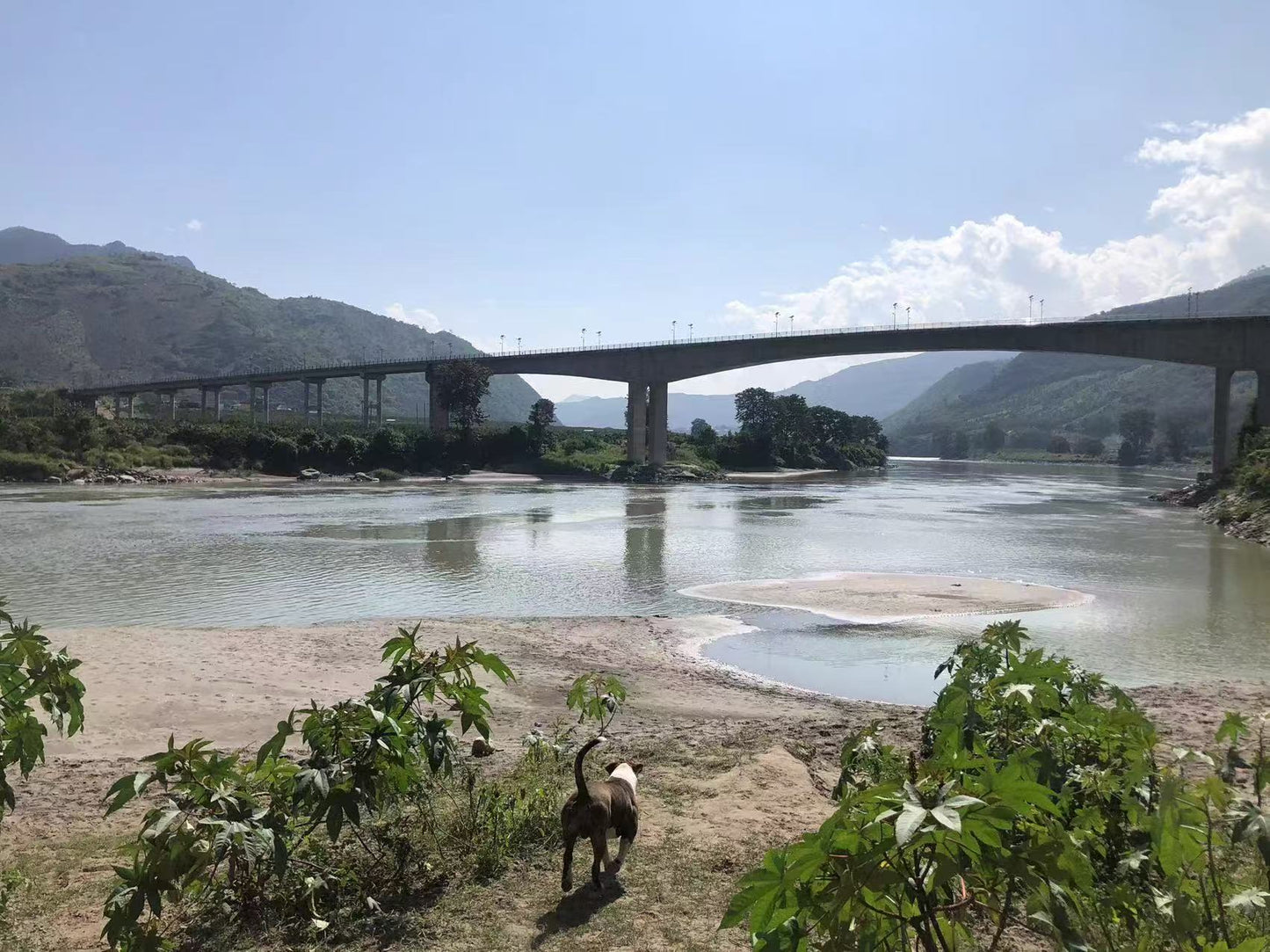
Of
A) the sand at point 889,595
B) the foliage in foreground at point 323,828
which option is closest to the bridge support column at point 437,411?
the sand at point 889,595

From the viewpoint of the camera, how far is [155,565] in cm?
2391

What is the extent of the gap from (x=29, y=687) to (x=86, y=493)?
57642 millimetres

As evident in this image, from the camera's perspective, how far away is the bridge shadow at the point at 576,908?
4695 mm

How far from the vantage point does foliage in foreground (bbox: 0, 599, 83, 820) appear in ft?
13.1

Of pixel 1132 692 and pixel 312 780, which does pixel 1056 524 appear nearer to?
pixel 1132 692

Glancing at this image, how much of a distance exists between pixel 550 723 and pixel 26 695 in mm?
6204

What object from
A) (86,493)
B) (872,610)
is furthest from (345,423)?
(872,610)

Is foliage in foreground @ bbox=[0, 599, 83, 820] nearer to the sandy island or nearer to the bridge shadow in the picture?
the sandy island

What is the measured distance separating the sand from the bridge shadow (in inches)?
535

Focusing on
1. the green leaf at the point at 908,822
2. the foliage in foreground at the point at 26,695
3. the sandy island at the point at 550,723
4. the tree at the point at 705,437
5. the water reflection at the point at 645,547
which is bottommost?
the water reflection at the point at 645,547

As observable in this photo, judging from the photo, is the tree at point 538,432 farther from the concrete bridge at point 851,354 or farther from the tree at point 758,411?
the tree at point 758,411

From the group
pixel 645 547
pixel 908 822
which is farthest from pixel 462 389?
pixel 908 822

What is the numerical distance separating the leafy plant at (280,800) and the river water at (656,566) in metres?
9.20

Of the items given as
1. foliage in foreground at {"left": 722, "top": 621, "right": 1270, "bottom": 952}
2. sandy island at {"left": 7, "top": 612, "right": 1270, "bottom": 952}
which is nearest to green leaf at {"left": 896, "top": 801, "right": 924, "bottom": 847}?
foliage in foreground at {"left": 722, "top": 621, "right": 1270, "bottom": 952}
